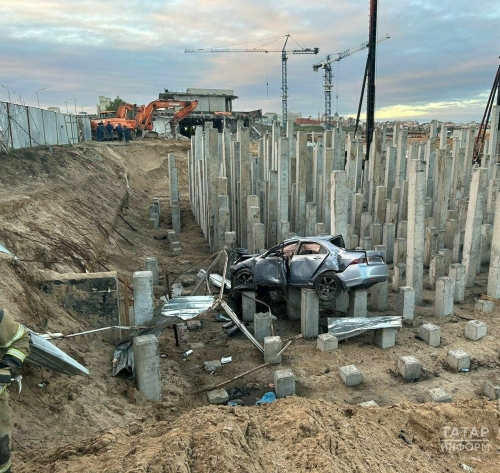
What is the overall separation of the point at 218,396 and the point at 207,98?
44.8 meters

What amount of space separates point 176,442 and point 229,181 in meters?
10.7

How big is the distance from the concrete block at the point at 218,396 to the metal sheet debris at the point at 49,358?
194 centimetres

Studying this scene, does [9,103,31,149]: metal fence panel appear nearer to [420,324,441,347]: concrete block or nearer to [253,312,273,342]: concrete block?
[253,312,273,342]: concrete block

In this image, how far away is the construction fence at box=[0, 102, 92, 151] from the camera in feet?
44.4

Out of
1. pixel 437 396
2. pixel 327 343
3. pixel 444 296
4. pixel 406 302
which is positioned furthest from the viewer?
pixel 444 296

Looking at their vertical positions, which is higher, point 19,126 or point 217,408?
point 19,126

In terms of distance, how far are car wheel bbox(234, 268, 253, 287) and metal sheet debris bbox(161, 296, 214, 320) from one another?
1.71 m

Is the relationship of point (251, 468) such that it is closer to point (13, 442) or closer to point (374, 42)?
point (13, 442)

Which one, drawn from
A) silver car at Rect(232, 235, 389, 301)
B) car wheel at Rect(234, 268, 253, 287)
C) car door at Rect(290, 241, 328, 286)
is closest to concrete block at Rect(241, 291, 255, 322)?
car wheel at Rect(234, 268, 253, 287)

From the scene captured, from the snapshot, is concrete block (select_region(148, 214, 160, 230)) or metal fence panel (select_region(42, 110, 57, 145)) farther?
metal fence panel (select_region(42, 110, 57, 145))

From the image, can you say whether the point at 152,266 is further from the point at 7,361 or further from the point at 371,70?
the point at 371,70

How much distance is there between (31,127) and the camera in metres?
15.6

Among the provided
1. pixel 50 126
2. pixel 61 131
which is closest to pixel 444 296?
pixel 50 126

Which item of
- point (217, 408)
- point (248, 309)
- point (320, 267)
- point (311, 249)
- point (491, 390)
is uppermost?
point (311, 249)
